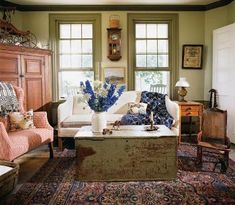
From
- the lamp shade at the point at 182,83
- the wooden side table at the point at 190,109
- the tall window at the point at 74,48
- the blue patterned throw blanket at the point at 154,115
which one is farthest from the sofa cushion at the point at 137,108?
the tall window at the point at 74,48

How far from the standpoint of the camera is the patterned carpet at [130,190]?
2.58 m

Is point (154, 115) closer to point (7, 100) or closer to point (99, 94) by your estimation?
point (99, 94)

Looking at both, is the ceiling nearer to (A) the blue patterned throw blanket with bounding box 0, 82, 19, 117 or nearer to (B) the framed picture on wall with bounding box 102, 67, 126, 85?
(B) the framed picture on wall with bounding box 102, 67, 126, 85

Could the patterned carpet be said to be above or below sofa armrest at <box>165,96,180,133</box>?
below

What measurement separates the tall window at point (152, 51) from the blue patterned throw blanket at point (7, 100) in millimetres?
2432

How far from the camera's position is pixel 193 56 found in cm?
546

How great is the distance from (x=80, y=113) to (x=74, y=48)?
1356 mm

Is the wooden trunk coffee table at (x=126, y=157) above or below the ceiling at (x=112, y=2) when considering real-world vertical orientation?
below

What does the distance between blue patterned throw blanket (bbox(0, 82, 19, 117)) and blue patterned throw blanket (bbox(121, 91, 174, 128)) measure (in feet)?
5.28

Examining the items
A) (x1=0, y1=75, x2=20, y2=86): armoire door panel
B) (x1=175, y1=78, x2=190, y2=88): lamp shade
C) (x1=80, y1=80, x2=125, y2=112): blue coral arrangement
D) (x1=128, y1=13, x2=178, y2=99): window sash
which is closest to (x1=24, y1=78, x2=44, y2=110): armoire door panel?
→ (x1=0, y1=75, x2=20, y2=86): armoire door panel

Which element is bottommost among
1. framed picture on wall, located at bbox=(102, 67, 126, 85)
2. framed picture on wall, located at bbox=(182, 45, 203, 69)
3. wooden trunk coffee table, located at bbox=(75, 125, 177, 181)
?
wooden trunk coffee table, located at bbox=(75, 125, 177, 181)

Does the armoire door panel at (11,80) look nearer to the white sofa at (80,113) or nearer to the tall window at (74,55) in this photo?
the white sofa at (80,113)

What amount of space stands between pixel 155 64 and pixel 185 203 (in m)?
3.47

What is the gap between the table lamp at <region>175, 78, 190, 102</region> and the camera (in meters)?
5.05
